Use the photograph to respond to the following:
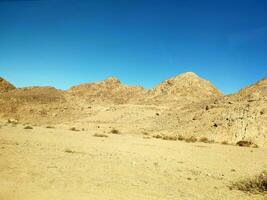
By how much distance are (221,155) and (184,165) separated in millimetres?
5104

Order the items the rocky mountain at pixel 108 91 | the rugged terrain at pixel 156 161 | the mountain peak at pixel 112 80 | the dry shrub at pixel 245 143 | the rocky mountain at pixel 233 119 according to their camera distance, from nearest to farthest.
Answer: the rugged terrain at pixel 156 161 < the dry shrub at pixel 245 143 < the rocky mountain at pixel 233 119 < the rocky mountain at pixel 108 91 < the mountain peak at pixel 112 80

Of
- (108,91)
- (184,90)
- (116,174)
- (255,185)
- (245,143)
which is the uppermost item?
(108,91)

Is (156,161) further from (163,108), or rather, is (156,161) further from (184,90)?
(184,90)

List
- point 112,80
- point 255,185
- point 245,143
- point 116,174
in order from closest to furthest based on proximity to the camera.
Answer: point 255,185 < point 116,174 < point 245,143 < point 112,80

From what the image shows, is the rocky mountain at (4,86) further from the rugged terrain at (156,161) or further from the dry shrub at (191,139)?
the dry shrub at (191,139)

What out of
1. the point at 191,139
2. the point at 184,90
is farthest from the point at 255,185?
the point at 184,90

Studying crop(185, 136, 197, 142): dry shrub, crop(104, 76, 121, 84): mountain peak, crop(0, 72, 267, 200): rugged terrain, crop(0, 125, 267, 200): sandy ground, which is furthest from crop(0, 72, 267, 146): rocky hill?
crop(0, 125, 267, 200): sandy ground

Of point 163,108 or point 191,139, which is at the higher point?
point 163,108

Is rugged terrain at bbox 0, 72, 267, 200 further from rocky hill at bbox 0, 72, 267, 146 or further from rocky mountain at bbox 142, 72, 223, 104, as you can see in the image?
rocky mountain at bbox 142, 72, 223, 104

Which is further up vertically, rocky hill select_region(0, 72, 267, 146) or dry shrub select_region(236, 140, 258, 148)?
rocky hill select_region(0, 72, 267, 146)

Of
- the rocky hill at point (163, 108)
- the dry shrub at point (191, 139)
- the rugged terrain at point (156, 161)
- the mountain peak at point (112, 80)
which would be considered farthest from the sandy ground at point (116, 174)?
the mountain peak at point (112, 80)

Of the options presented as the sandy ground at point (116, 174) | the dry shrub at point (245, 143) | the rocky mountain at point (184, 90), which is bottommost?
the sandy ground at point (116, 174)

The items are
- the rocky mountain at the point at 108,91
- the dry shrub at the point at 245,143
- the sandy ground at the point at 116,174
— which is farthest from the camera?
the rocky mountain at the point at 108,91

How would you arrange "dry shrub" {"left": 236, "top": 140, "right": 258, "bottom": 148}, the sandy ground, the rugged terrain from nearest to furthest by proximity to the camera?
1. the sandy ground
2. the rugged terrain
3. "dry shrub" {"left": 236, "top": 140, "right": 258, "bottom": 148}
